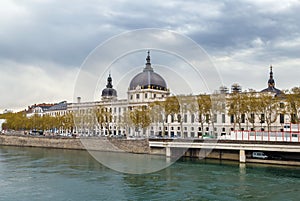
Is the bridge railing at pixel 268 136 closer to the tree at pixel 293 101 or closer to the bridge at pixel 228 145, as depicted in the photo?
the bridge at pixel 228 145

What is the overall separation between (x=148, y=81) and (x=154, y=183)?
64.7 m

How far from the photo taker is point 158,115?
7381 cm

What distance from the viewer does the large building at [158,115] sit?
6594cm

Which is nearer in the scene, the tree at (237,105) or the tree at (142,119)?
the tree at (237,105)

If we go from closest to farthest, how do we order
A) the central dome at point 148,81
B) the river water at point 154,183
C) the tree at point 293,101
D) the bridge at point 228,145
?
the river water at point 154,183 → the bridge at point 228,145 → the tree at point 293,101 → the central dome at point 148,81

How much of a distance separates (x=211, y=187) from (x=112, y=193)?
739 cm

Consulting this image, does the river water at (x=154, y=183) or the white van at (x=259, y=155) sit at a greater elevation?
the white van at (x=259, y=155)

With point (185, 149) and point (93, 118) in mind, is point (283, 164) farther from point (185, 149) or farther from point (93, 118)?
point (93, 118)

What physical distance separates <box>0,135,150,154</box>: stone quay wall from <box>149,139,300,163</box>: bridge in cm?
274

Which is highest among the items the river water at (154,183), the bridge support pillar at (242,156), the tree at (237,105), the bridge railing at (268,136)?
the tree at (237,105)

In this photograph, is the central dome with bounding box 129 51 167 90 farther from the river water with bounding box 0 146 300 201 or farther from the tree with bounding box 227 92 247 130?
the river water with bounding box 0 146 300 201

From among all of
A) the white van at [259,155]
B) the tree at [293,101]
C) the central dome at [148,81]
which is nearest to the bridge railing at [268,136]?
the white van at [259,155]

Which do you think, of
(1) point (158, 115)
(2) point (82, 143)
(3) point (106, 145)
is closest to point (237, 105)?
(1) point (158, 115)

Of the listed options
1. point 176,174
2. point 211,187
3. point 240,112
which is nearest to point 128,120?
point 240,112
